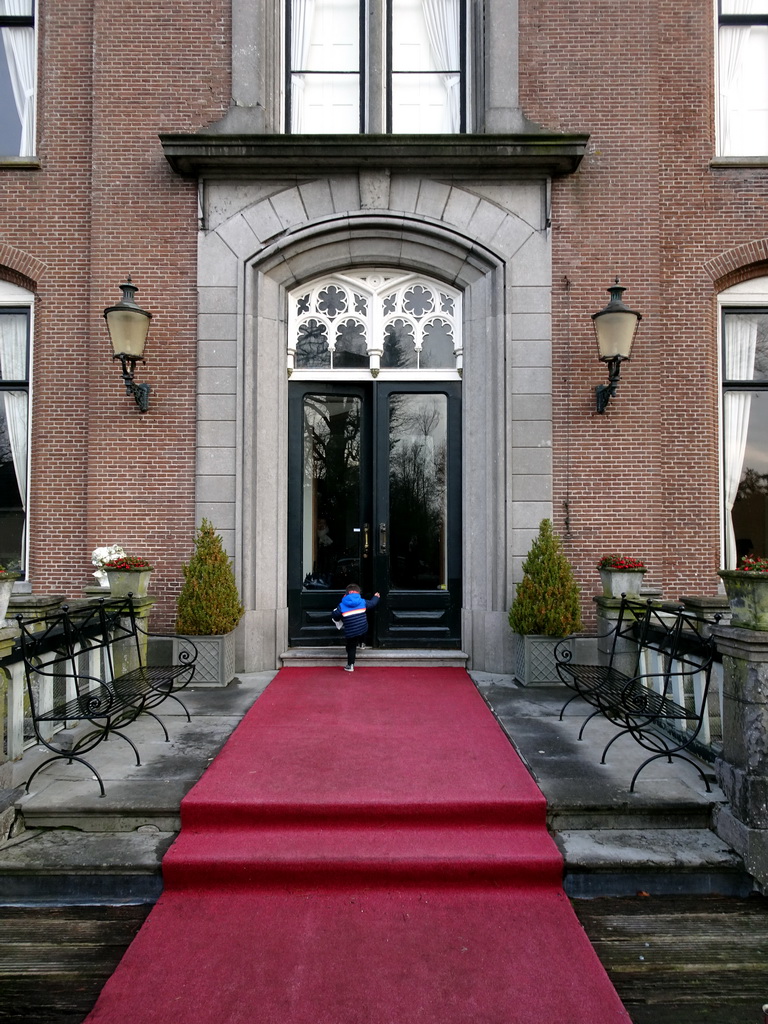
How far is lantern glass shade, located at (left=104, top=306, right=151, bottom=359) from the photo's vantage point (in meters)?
6.48

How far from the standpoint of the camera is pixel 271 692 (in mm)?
5945

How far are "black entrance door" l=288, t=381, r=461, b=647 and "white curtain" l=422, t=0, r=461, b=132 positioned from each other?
12.3 ft

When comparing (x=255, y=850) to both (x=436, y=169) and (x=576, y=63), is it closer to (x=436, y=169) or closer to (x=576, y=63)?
(x=436, y=169)

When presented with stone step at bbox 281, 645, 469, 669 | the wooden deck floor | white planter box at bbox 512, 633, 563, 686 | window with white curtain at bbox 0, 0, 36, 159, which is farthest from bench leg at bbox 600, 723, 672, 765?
window with white curtain at bbox 0, 0, 36, 159

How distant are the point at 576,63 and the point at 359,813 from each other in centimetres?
837

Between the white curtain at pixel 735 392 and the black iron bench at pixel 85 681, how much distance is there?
22.3 feet

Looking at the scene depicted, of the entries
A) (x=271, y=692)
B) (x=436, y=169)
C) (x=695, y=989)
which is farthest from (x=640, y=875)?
(x=436, y=169)

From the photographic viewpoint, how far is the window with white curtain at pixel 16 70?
7.57m

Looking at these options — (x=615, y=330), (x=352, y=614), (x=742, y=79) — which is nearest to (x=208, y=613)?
(x=352, y=614)

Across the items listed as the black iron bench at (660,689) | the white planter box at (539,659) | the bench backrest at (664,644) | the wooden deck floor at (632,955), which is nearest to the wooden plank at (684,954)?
the wooden deck floor at (632,955)

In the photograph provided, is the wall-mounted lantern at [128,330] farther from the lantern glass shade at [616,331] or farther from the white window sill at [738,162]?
the white window sill at [738,162]

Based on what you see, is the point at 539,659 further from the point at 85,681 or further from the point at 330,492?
the point at 85,681

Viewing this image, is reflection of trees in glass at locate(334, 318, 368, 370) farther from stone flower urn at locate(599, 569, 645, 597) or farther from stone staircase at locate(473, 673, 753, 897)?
stone staircase at locate(473, 673, 753, 897)

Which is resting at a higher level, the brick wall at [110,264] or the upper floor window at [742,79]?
the upper floor window at [742,79]
